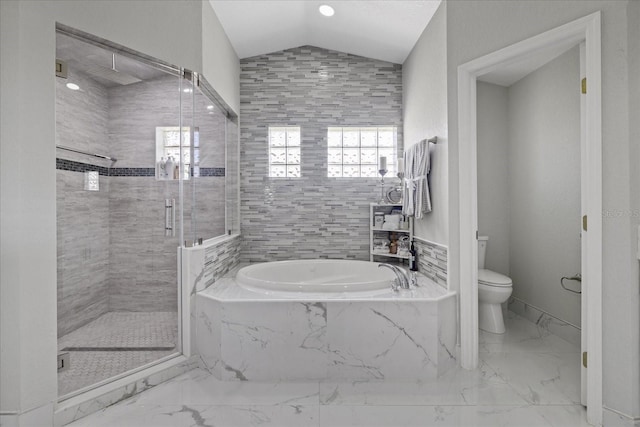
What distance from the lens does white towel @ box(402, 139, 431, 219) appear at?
265 cm

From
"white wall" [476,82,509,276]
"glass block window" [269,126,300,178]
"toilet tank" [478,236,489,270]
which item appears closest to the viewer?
"toilet tank" [478,236,489,270]

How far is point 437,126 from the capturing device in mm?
2529

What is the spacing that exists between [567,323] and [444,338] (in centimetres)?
135

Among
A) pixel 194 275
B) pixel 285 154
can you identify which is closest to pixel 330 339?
pixel 194 275

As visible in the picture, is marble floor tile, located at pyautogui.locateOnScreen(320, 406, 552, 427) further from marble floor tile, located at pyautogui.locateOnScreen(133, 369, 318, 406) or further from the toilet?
the toilet

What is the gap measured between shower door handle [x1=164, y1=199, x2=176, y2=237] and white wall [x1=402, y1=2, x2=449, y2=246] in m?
2.03

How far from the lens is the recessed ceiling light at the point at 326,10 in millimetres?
2805

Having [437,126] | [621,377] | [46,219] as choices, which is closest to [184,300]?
[46,219]

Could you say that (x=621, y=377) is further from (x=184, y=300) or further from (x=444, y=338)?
(x=184, y=300)

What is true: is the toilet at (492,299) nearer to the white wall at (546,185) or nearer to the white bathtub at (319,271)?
the white wall at (546,185)

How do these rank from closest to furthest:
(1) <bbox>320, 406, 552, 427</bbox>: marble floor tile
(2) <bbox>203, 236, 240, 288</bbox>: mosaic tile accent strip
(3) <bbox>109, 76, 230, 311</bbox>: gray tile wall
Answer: (1) <bbox>320, 406, 552, 427</bbox>: marble floor tile < (3) <bbox>109, 76, 230, 311</bbox>: gray tile wall < (2) <bbox>203, 236, 240, 288</bbox>: mosaic tile accent strip

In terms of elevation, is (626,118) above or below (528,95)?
below

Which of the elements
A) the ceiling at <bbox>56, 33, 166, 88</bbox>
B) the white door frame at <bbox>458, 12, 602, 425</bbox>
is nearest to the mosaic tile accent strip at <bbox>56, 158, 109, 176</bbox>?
the ceiling at <bbox>56, 33, 166, 88</bbox>

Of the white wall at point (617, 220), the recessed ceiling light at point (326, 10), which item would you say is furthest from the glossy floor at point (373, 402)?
the recessed ceiling light at point (326, 10)
